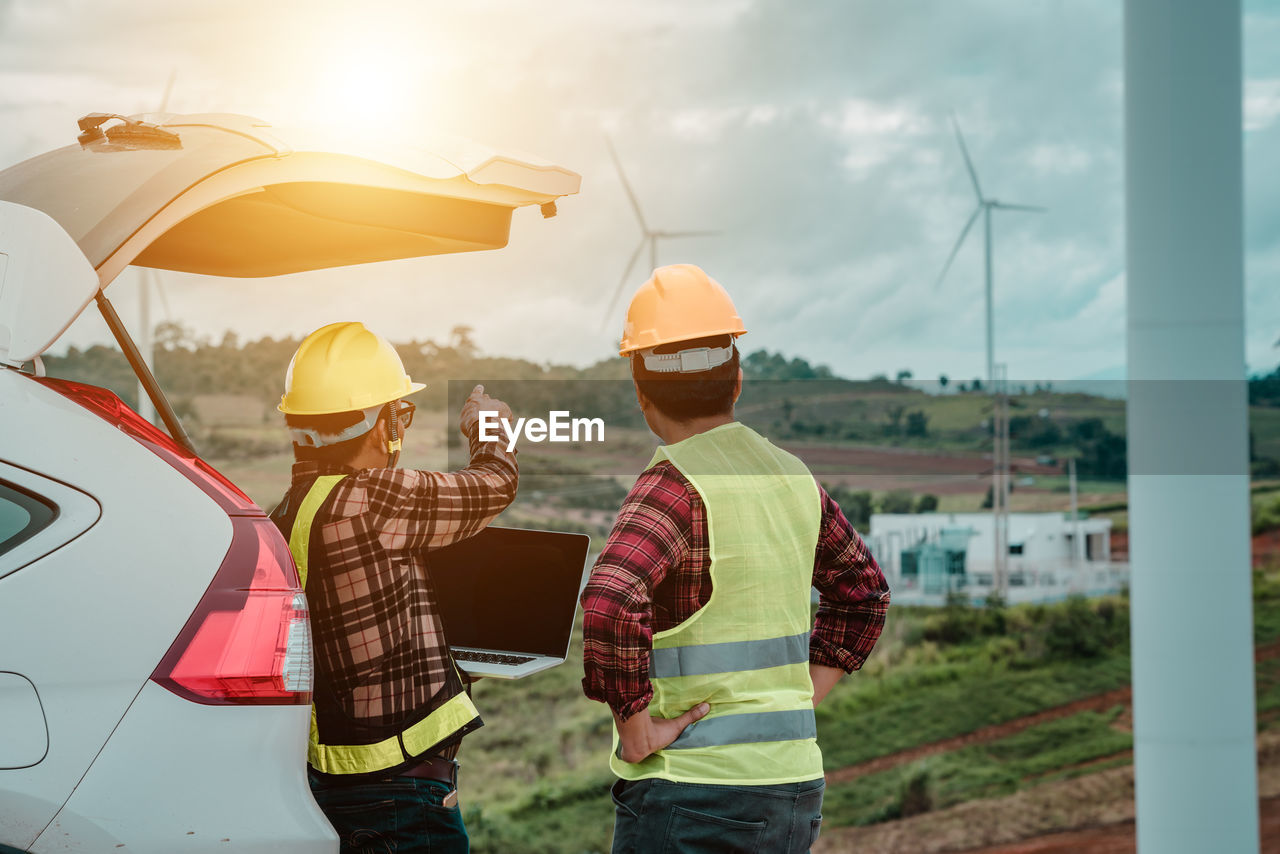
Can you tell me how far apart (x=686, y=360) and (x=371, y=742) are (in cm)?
101

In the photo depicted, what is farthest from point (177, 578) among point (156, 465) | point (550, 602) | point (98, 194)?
point (550, 602)

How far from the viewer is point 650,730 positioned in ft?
6.53

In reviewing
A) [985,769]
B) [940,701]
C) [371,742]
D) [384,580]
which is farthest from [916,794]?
[384,580]

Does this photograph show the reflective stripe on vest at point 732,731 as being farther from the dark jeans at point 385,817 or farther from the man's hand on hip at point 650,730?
the dark jeans at point 385,817

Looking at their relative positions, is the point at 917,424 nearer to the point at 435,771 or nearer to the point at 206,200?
the point at 435,771

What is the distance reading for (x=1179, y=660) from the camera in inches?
179

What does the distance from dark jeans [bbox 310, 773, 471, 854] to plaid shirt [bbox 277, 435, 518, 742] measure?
0.15 m

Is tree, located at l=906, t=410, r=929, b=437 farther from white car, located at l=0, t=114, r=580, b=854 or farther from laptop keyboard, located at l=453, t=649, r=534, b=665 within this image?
white car, located at l=0, t=114, r=580, b=854

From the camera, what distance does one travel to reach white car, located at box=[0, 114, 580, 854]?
152 cm

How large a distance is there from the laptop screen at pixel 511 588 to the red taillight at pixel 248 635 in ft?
3.05

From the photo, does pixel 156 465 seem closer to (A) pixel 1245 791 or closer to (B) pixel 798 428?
(A) pixel 1245 791

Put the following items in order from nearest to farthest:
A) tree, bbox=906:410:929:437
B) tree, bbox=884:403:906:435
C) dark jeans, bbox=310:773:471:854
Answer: dark jeans, bbox=310:773:471:854, tree, bbox=906:410:929:437, tree, bbox=884:403:906:435

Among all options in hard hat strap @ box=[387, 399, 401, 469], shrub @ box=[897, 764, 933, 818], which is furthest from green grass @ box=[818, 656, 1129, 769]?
hard hat strap @ box=[387, 399, 401, 469]

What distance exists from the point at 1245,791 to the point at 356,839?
3.89 meters
